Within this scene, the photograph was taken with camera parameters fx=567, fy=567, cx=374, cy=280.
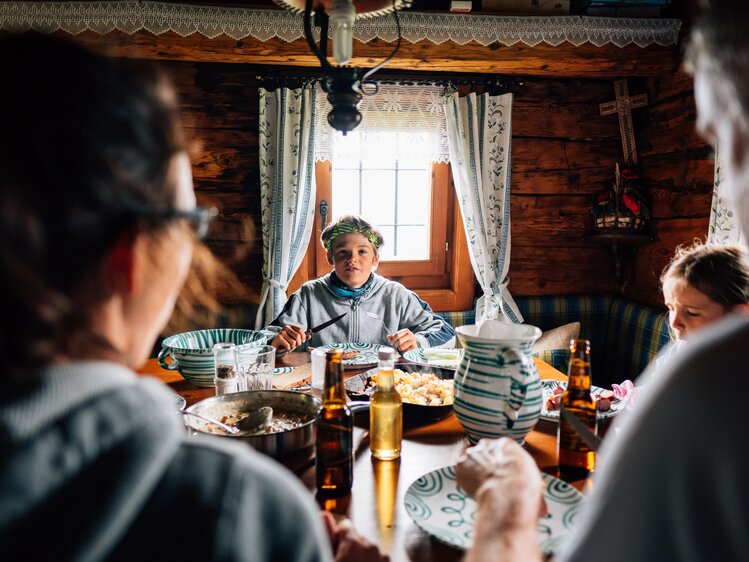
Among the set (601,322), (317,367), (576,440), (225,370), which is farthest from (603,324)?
(225,370)

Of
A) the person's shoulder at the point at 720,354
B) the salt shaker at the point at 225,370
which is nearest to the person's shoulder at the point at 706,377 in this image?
the person's shoulder at the point at 720,354

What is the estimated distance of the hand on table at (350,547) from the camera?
762mm

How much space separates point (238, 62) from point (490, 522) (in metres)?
3.02

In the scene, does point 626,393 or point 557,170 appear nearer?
point 626,393

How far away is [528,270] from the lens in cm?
382

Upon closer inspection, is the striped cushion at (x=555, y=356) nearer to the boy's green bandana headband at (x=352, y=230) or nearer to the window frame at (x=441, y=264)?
the window frame at (x=441, y=264)

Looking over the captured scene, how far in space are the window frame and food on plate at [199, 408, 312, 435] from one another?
8.13ft

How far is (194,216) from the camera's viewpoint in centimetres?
52

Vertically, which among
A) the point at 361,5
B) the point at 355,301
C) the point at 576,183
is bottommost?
the point at 355,301

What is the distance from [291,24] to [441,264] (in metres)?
1.73

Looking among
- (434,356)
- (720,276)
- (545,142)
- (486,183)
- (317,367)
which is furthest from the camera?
(545,142)

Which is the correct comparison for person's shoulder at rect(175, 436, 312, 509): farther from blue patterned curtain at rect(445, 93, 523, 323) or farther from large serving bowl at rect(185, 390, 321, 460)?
blue patterned curtain at rect(445, 93, 523, 323)

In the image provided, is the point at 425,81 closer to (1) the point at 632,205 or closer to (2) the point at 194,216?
(1) the point at 632,205

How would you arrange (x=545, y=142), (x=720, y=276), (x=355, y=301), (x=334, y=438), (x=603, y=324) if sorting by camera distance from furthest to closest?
1. (x=603, y=324)
2. (x=545, y=142)
3. (x=355, y=301)
4. (x=720, y=276)
5. (x=334, y=438)
